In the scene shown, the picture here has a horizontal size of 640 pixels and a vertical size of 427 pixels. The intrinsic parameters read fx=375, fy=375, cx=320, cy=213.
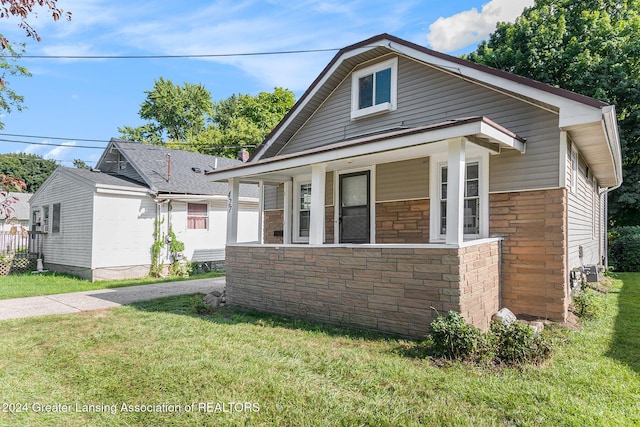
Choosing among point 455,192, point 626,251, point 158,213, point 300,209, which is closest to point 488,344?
point 455,192

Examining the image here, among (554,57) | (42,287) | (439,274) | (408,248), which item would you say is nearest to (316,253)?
(408,248)

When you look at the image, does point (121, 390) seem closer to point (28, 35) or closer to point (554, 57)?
point (28, 35)

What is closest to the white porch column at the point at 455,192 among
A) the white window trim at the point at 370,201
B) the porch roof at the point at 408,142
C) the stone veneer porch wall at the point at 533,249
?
the porch roof at the point at 408,142

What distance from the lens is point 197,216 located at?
1513cm

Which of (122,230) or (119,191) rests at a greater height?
(119,191)

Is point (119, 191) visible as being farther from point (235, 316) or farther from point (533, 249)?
point (533, 249)

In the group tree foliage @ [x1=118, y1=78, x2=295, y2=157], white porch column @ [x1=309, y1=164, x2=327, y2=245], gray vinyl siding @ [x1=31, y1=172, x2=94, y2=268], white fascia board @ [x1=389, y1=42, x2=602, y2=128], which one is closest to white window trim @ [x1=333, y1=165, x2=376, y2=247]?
white porch column @ [x1=309, y1=164, x2=327, y2=245]

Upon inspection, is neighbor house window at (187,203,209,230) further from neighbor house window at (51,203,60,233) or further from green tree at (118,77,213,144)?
green tree at (118,77,213,144)

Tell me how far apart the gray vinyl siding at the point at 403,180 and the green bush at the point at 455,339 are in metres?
3.24

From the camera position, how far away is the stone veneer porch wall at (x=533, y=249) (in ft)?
19.2

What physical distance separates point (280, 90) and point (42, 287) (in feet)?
96.9

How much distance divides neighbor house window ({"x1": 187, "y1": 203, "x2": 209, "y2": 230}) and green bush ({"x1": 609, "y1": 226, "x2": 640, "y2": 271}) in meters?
16.5

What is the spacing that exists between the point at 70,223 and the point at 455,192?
14136 millimetres

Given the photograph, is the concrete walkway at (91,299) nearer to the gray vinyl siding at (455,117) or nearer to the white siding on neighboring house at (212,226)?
the white siding on neighboring house at (212,226)
